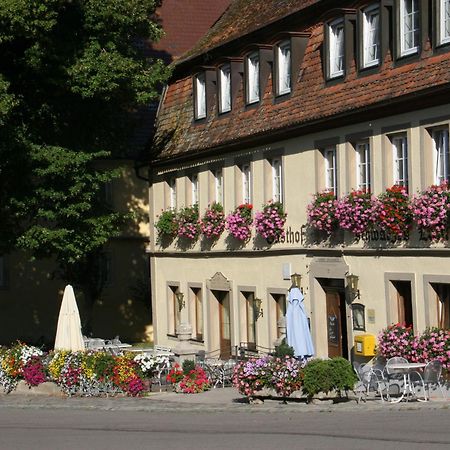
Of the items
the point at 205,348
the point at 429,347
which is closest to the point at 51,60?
the point at 205,348

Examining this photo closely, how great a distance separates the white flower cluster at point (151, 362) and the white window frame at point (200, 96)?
793 centimetres

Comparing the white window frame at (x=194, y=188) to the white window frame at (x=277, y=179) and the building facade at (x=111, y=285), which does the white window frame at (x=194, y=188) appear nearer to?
the white window frame at (x=277, y=179)

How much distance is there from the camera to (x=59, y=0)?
27672mm

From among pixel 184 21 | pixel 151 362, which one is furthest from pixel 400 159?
pixel 184 21

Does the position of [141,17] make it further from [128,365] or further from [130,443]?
[130,443]

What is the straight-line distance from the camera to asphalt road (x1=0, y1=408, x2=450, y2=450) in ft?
50.4

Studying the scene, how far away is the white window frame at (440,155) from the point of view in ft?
70.7

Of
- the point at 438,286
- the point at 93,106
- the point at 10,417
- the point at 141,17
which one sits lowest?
the point at 10,417

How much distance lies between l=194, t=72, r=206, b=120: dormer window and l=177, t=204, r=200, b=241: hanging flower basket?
239 cm

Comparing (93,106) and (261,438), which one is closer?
(261,438)

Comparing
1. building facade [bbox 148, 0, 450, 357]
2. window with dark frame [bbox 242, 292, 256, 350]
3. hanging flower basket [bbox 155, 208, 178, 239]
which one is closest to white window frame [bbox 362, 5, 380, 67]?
building facade [bbox 148, 0, 450, 357]

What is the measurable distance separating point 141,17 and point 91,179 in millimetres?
4205

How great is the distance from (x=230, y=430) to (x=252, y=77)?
43.7ft

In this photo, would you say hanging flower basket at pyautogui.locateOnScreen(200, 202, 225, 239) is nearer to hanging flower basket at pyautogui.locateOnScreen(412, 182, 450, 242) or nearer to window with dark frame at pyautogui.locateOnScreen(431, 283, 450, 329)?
window with dark frame at pyautogui.locateOnScreen(431, 283, 450, 329)
